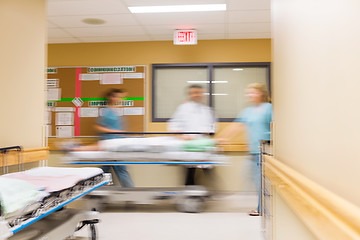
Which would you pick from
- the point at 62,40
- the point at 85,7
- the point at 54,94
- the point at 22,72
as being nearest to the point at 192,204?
the point at 22,72

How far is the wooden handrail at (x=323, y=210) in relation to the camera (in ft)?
2.39

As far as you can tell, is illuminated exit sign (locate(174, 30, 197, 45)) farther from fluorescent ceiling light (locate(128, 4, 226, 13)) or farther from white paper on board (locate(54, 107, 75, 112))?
white paper on board (locate(54, 107, 75, 112))

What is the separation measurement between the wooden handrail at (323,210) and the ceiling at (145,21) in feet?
10.8

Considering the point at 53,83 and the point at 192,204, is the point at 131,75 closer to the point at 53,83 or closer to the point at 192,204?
the point at 53,83

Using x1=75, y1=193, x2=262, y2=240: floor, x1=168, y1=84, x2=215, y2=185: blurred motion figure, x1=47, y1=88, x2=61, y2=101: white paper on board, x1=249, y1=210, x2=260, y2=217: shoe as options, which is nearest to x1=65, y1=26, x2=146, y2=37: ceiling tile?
x1=47, y1=88, x2=61, y2=101: white paper on board

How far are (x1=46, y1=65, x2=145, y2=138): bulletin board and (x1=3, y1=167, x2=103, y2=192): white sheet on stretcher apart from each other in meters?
3.02

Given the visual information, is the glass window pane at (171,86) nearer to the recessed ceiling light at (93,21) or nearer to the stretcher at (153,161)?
the recessed ceiling light at (93,21)

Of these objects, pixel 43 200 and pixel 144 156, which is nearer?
pixel 43 200

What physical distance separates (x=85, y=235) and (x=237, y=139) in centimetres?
310

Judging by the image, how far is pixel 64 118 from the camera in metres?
5.98

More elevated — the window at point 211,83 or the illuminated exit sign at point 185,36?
the illuminated exit sign at point 185,36

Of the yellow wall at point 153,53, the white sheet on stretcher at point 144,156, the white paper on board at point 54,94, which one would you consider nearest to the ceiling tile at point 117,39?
the yellow wall at point 153,53

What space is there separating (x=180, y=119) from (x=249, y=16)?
165 centimetres

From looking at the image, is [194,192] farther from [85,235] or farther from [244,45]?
[244,45]
